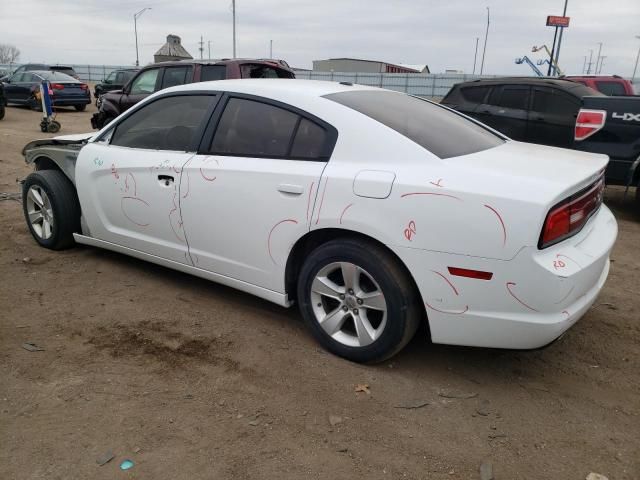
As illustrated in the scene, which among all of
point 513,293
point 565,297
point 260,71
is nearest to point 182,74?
point 260,71

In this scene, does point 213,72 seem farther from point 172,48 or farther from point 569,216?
point 172,48


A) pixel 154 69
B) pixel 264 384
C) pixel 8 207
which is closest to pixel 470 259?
pixel 264 384

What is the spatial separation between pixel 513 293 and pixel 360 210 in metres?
0.86

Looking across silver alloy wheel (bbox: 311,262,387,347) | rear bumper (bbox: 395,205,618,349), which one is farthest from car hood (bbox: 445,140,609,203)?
silver alloy wheel (bbox: 311,262,387,347)

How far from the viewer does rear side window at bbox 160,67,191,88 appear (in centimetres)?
908

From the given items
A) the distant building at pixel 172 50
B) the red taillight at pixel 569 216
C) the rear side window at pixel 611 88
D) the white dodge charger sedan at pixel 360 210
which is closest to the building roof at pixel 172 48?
the distant building at pixel 172 50

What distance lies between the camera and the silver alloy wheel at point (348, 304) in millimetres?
2852

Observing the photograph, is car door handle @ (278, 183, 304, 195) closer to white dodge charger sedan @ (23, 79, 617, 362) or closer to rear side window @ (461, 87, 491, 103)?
white dodge charger sedan @ (23, 79, 617, 362)

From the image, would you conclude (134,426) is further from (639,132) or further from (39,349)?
(639,132)

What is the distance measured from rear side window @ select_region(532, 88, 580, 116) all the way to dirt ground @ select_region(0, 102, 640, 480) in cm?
430

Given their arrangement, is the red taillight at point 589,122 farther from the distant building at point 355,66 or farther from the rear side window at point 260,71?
the distant building at point 355,66

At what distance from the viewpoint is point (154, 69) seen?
384 inches

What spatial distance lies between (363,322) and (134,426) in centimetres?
129

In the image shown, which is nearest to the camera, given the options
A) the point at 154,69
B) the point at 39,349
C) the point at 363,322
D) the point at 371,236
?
the point at 371,236
